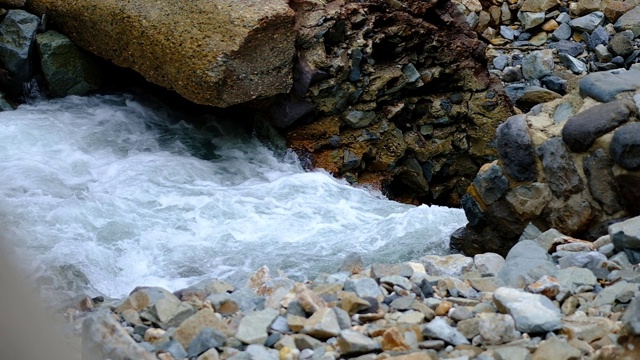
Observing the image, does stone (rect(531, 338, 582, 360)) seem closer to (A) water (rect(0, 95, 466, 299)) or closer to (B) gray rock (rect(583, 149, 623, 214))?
(B) gray rock (rect(583, 149, 623, 214))

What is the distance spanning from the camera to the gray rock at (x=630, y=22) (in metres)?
8.19

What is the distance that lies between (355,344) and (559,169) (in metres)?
1.77

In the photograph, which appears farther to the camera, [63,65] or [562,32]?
[562,32]

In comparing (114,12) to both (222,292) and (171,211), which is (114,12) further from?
(222,292)

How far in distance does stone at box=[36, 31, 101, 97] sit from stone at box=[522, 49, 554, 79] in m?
4.14

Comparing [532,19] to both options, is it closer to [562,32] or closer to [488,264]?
[562,32]

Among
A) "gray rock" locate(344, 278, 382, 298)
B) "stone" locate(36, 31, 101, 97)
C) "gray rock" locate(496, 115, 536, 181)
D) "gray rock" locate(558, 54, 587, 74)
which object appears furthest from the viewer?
"gray rock" locate(558, 54, 587, 74)

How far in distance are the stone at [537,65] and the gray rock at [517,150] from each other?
4.31 metres

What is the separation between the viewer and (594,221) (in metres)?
3.64

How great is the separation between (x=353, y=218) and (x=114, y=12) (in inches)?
87.4

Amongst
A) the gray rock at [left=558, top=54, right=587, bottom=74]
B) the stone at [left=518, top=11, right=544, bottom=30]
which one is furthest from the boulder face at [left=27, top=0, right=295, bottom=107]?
the stone at [left=518, top=11, right=544, bottom=30]

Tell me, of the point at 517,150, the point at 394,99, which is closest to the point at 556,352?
the point at 517,150

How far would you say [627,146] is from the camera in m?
3.41

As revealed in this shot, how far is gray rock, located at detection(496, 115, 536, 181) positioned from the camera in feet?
12.5
